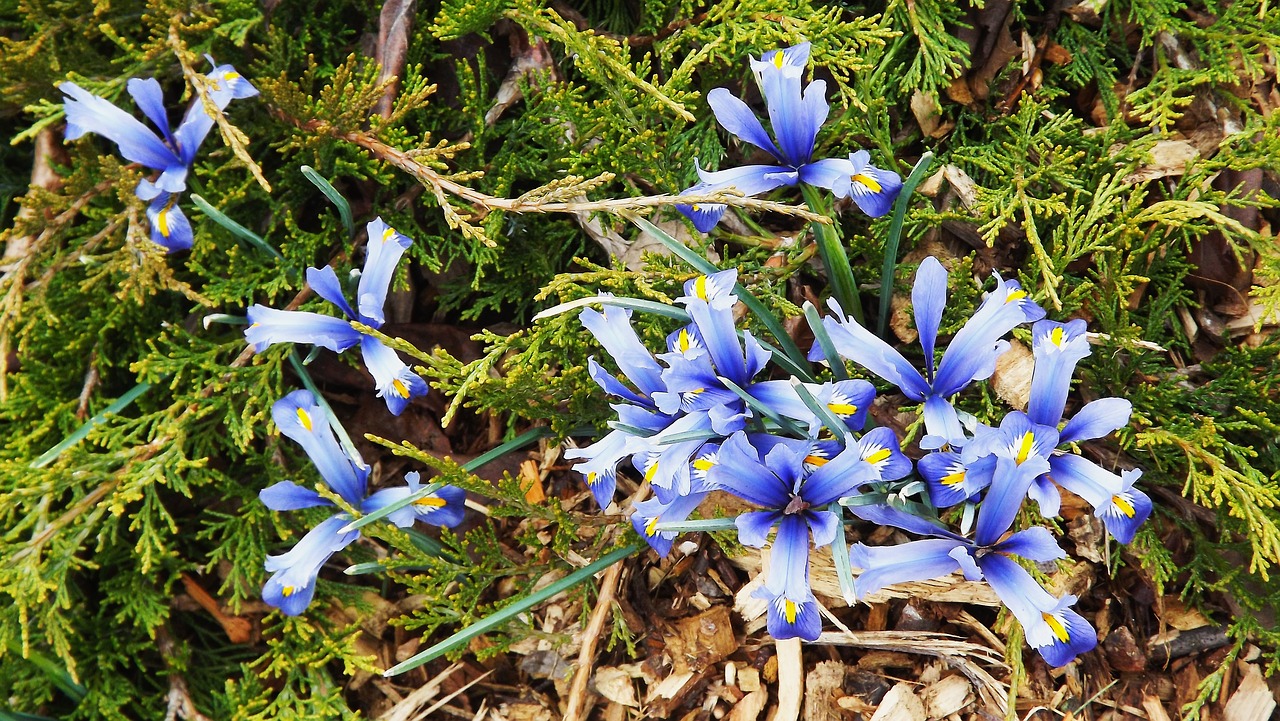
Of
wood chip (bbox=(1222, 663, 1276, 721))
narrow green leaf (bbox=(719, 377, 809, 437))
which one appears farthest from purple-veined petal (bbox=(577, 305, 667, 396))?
wood chip (bbox=(1222, 663, 1276, 721))

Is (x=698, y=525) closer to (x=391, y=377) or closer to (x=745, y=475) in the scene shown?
(x=745, y=475)

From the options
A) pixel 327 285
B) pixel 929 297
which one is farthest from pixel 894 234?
pixel 327 285

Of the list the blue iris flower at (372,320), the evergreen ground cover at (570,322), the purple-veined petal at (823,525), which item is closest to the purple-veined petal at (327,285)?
the blue iris flower at (372,320)

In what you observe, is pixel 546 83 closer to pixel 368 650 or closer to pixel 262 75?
pixel 262 75

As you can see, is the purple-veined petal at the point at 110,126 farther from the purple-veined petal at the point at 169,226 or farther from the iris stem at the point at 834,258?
the iris stem at the point at 834,258

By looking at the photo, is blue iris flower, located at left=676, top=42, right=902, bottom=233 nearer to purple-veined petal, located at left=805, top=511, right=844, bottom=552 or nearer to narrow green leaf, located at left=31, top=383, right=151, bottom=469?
purple-veined petal, located at left=805, top=511, right=844, bottom=552

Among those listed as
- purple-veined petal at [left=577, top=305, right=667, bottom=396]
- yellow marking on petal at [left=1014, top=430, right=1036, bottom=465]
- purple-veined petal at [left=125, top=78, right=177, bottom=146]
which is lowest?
yellow marking on petal at [left=1014, top=430, right=1036, bottom=465]

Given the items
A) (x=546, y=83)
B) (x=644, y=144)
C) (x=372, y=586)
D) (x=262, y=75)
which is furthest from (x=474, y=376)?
(x=262, y=75)

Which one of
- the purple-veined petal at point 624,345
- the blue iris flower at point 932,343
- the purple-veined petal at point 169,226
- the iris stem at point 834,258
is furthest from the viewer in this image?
the purple-veined petal at point 169,226
